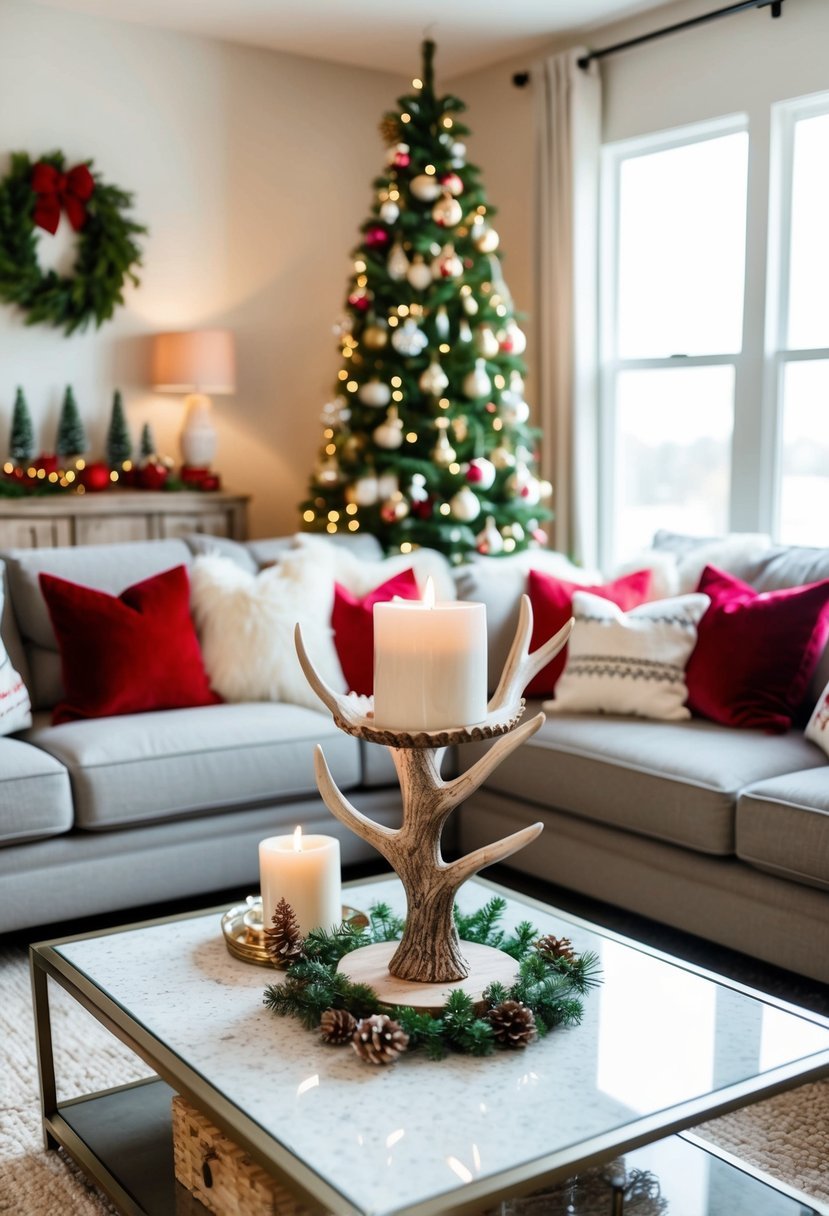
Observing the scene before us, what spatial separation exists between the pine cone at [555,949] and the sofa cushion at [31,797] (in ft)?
4.55

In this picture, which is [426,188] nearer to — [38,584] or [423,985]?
[38,584]

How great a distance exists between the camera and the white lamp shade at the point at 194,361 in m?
5.09

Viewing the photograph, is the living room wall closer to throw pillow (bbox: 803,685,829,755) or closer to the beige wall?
the beige wall

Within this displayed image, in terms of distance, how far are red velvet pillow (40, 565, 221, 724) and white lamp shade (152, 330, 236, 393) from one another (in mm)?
1936

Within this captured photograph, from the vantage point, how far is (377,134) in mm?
5875

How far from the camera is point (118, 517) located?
4.88 metres

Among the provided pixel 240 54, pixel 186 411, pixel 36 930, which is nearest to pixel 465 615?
pixel 36 930

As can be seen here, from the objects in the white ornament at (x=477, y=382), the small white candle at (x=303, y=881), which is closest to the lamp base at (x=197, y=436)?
the white ornament at (x=477, y=382)

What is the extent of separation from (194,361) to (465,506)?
1.31 m

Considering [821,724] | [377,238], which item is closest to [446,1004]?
[821,724]

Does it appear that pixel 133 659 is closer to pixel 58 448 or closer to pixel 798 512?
pixel 58 448

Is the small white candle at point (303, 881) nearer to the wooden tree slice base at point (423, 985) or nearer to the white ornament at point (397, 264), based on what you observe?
the wooden tree slice base at point (423, 985)

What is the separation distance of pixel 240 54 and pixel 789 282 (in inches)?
101

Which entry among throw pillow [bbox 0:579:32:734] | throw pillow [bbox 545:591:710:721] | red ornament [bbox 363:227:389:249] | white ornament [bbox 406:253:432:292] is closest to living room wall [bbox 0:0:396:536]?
red ornament [bbox 363:227:389:249]
